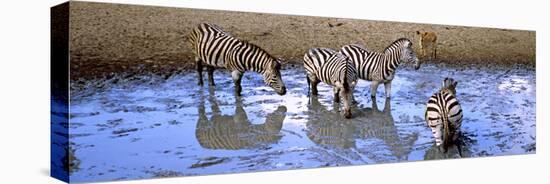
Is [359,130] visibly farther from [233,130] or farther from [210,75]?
[210,75]

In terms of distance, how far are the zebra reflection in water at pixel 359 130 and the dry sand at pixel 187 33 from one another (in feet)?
2.21

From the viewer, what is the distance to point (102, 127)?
6070 millimetres

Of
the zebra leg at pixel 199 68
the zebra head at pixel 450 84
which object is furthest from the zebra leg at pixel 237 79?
the zebra head at pixel 450 84

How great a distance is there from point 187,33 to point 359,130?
222cm

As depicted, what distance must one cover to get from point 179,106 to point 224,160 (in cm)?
70

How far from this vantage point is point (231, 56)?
6.93 meters

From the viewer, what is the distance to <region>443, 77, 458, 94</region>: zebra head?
808cm

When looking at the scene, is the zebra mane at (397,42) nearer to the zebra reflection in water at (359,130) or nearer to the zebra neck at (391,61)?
the zebra neck at (391,61)

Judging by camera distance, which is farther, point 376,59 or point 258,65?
point 376,59

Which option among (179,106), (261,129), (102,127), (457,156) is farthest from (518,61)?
(102,127)

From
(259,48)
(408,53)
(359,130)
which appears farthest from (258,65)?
(408,53)

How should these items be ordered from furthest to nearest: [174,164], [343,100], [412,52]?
[412,52] → [343,100] → [174,164]

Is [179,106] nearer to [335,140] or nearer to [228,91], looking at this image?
[228,91]

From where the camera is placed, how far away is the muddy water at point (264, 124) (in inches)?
241
